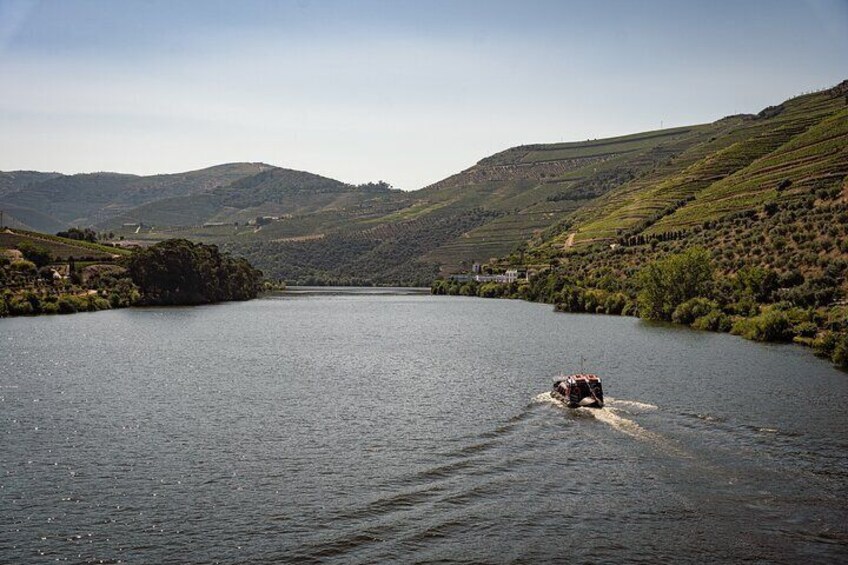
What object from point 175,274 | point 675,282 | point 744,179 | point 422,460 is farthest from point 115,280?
point 422,460

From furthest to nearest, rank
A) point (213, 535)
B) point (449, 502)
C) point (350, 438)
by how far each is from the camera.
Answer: point (350, 438) < point (449, 502) < point (213, 535)

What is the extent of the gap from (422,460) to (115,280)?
15463 centimetres

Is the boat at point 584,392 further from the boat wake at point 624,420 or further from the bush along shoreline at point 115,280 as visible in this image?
the bush along shoreline at point 115,280

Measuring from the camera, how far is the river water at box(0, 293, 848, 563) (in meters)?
27.1

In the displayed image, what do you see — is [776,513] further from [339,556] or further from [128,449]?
[128,449]

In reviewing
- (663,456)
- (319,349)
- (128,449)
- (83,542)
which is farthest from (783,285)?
(83,542)

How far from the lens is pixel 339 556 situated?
1017 inches

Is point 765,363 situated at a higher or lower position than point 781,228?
lower

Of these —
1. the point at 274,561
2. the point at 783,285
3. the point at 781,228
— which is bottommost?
the point at 274,561

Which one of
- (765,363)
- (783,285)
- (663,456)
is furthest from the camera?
(783,285)

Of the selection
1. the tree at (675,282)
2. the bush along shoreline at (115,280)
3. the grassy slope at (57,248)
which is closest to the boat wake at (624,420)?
the tree at (675,282)

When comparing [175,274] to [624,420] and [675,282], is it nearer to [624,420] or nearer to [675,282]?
[675,282]

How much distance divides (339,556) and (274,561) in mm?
2106

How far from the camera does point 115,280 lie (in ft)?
575
